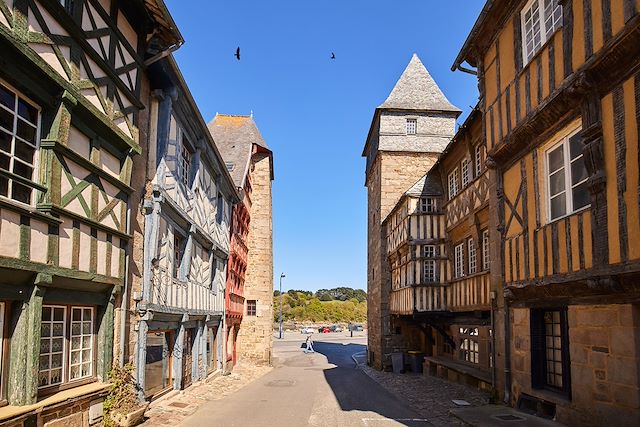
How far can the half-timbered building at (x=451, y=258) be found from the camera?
13078 mm

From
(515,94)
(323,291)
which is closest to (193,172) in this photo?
(515,94)

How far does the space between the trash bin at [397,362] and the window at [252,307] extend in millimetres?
7282

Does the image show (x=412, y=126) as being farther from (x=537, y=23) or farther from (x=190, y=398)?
(x=190, y=398)

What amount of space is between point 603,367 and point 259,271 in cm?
2012

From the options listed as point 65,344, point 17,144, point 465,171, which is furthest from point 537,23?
point 65,344

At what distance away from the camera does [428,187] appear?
17391mm

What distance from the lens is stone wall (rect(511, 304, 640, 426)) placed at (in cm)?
596

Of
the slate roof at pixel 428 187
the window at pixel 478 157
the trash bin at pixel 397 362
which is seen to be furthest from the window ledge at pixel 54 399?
the trash bin at pixel 397 362

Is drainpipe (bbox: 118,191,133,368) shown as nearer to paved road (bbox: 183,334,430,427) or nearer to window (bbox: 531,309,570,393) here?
paved road (bbox: 183,334,430,427)

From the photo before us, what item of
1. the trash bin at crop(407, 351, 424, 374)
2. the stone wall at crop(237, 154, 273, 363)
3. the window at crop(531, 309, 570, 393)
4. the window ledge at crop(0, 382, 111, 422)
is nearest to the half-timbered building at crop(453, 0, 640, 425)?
the window at crop(531, 309, 570, 393)

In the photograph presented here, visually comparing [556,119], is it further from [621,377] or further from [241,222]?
[241,222]

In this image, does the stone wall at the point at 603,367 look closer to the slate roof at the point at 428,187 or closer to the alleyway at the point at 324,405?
the alleyway at the point at 324,405

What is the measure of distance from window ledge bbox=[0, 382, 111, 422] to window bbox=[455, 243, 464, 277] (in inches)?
406

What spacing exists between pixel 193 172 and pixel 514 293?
8.13 metres
